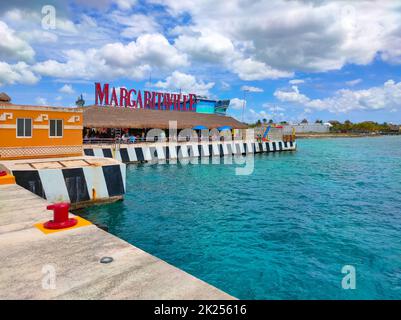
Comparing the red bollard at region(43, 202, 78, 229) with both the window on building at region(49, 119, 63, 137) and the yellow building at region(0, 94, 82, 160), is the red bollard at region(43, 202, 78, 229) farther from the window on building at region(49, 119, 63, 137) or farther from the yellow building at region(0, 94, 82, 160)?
the window on building at region(49, 119, 63, 137)

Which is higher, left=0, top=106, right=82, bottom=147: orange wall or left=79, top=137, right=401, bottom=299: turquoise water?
left=0, top=106, right=82, bottom=147: orange wall

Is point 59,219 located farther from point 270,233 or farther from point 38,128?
point 38,128

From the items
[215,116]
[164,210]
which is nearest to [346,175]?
[164,210]

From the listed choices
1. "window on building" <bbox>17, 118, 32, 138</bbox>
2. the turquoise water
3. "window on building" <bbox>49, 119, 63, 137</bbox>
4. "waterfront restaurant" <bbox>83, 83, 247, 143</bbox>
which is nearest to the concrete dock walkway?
the turquoise water

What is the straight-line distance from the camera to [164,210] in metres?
12.7

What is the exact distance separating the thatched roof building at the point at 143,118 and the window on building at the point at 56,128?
15.2m

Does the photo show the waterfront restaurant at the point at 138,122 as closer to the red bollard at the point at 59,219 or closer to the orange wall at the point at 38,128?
the orange wall at the point at 38,128

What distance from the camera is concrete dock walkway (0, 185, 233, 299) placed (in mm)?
3670

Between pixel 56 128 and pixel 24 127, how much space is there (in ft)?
4.88

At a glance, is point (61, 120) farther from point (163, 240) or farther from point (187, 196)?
point (163, 240)

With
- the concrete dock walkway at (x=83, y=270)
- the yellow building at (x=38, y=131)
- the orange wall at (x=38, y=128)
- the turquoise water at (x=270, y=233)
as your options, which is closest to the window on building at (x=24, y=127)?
the yellow building at (x=38, y=131)

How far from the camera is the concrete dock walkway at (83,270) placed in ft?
12.0
